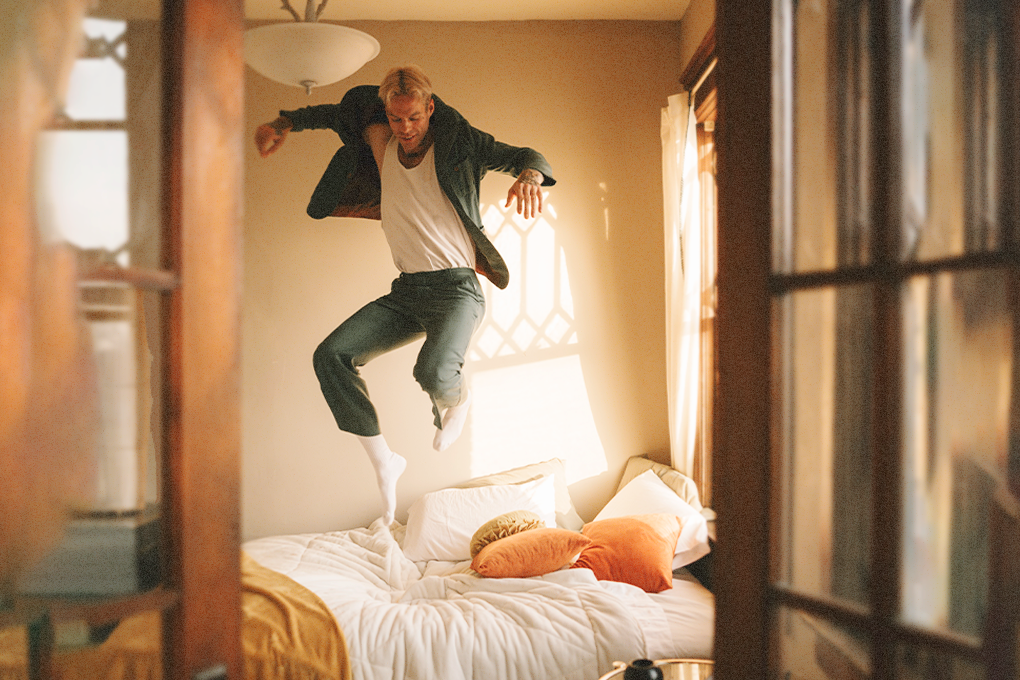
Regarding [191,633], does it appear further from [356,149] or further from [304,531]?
[304,531]

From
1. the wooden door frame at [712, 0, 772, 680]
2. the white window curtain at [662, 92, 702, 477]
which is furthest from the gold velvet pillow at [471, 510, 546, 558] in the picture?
the wooden door frame at [712, 0, 772, 680]

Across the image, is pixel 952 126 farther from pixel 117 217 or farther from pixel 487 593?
pixel 487 593

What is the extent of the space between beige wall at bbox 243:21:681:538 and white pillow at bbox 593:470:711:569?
16.8 inches

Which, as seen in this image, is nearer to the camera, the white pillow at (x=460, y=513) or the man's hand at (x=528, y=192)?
the man's hand at (x=528, y=192)

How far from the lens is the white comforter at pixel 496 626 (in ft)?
6.40

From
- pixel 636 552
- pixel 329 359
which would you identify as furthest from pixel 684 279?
pixel 329 359

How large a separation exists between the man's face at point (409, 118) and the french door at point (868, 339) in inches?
41.3

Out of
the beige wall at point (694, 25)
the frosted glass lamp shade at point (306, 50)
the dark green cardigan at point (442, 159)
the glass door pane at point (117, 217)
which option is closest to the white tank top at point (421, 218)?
the dark green cardigan at point (442, 159)

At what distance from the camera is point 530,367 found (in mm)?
3398

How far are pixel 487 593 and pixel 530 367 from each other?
1.40m

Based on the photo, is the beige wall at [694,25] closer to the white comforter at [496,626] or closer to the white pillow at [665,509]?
the white pillow at [665,509]

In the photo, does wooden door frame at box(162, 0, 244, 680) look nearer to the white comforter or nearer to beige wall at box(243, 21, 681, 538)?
the white comforter

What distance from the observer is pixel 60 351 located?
826 millimetres

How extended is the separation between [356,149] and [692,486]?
1994mm
